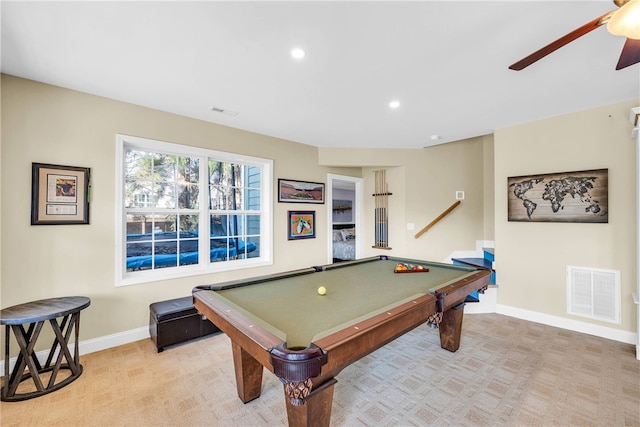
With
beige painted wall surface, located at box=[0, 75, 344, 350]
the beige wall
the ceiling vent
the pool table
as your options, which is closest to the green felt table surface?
the pool table

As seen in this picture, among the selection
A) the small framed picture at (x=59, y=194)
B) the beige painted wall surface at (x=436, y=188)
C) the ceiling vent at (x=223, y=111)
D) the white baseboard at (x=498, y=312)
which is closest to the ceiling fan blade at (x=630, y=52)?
Answer: the white baseboard at (x=498, y=312)

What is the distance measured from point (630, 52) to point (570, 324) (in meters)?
2.97

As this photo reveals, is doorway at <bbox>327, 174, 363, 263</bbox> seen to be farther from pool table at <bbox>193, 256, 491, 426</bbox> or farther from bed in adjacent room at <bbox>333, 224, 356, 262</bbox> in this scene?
pool table at <bbox>193, 256, 491, 426</bbox>

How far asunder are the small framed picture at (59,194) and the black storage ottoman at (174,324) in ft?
3.64

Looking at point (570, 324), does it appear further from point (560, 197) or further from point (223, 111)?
point (223, 111)

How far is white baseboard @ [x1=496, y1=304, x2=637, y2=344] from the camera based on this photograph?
283cm

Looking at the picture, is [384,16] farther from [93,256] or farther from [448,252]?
[448,252]

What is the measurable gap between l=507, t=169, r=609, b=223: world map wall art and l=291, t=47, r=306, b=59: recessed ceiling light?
3108 millimetres

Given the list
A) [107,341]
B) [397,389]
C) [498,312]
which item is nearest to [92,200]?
[107,341]

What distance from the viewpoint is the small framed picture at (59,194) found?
237cm

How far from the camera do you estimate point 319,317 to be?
5.26 ft

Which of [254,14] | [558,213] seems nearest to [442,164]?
[558,213]

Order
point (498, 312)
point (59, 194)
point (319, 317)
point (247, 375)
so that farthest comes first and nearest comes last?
point (498, 312) → point (59, 194) → point (247, 375) → point (319, 317)

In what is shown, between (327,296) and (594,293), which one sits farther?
(594,293)
